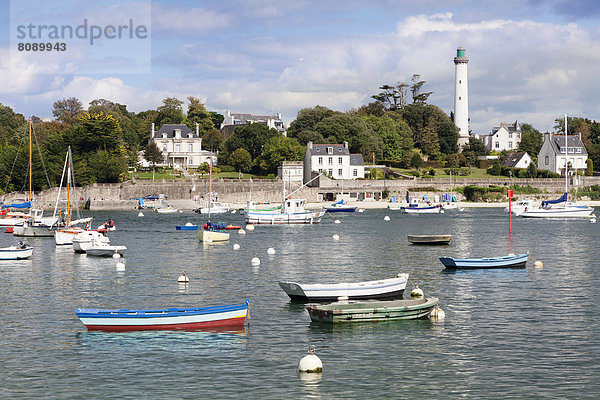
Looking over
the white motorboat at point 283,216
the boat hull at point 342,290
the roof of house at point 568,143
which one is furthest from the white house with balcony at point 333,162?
the boat hull at point 342,290

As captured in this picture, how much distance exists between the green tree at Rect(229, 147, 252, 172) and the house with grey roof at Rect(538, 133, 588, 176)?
7143 centimetres

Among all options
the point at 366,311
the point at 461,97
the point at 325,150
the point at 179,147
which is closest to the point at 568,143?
the point at 461,97

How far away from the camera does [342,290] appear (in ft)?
127

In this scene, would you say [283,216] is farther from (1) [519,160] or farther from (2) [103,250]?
(1) [519,160]

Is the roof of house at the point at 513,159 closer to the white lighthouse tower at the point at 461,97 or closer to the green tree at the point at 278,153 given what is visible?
the white lighthouse tower at the point at 461,97

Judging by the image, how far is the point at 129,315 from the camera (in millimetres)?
33156

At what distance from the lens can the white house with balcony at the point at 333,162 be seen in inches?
6088

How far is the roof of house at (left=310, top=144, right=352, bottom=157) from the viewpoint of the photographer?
154750 millimetres

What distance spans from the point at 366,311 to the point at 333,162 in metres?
121

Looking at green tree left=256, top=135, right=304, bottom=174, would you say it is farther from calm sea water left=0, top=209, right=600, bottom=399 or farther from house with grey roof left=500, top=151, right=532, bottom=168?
calm sea water left=0, top=209, right=600, bottom=399

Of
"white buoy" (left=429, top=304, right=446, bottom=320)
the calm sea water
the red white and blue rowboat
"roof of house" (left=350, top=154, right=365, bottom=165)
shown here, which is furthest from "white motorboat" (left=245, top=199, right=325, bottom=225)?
the red white and blue rowboat

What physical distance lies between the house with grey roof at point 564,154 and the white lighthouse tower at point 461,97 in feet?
71.8

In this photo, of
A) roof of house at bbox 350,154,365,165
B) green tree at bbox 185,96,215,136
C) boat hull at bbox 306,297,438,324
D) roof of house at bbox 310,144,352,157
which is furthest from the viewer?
green tree at bbox 185,96,215,136

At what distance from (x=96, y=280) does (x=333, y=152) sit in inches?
4297
